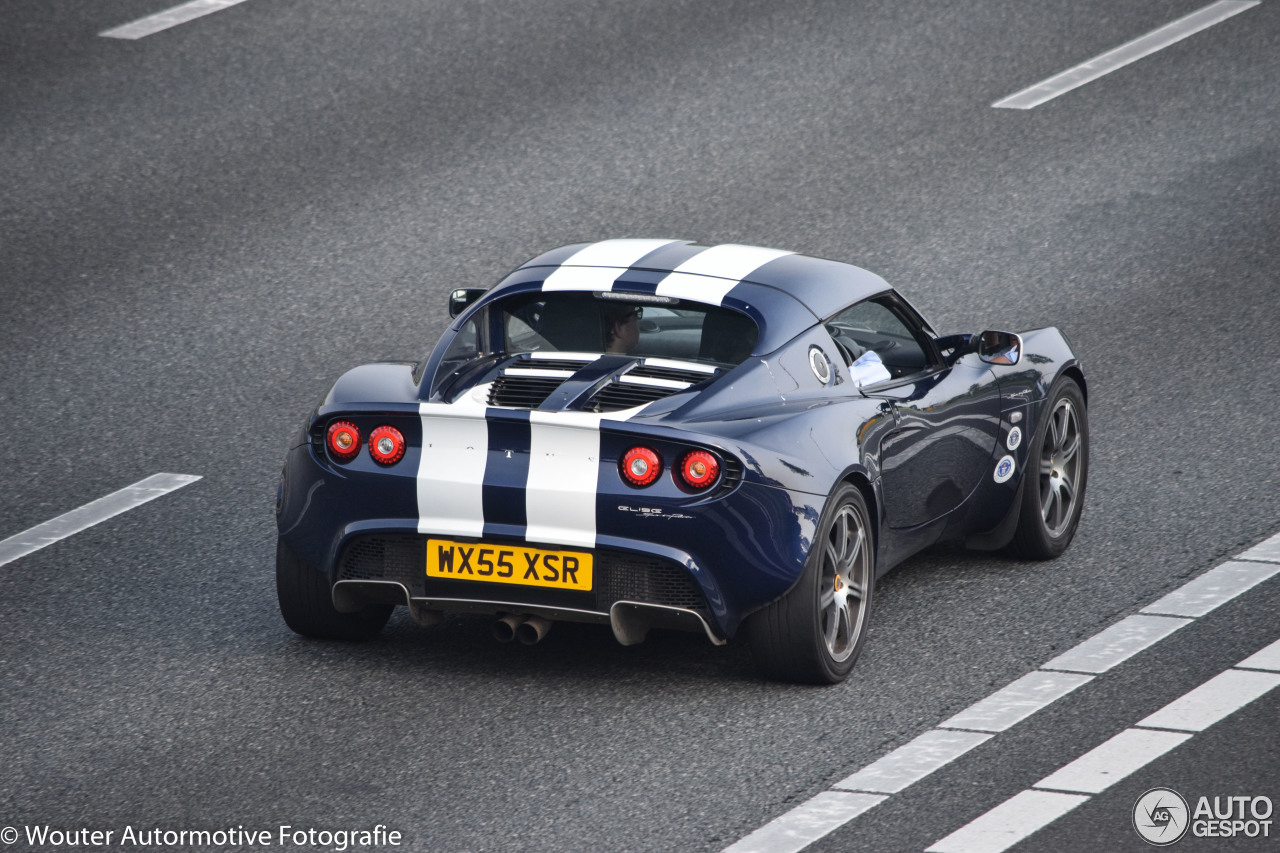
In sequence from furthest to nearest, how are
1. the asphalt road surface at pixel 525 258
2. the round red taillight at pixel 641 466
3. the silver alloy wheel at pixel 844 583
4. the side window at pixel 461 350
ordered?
the side window at pixel 461 350 < the silver alloy wheel at pixel 844 583 < the round red taillight at pixel 641 466 < the asphalt road surface at pixel 525 258

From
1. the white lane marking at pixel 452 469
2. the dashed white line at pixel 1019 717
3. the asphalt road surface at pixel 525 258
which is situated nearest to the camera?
the dashed white line at pixel 1019 717

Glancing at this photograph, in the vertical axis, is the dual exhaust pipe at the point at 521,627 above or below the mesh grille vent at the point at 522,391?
below

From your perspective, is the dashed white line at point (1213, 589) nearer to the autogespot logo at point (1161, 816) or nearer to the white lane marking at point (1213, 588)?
the white lane marking at point (1213, 588)

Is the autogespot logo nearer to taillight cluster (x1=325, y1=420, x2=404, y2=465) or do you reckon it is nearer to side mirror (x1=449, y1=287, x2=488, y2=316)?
taillight cluster (x1=325, y1=420, x2=404, y2=465)

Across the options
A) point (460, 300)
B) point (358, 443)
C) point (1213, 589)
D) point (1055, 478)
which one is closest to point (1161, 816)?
point (1213, 589)

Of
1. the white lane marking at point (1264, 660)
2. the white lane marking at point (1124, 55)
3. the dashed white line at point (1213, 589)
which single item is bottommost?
the white lane marking at point (1264, 660)

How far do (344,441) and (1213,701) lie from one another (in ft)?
9.71

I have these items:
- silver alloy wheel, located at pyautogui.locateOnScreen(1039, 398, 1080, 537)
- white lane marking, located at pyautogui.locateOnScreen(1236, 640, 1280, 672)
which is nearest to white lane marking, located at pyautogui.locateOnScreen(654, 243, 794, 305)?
silver alloy wheel, located at pyautogui.locateOnScreen(1039, 398, 1080, 537)

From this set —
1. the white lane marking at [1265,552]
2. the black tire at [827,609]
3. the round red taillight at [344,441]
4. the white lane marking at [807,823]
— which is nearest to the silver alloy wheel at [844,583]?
the black tire at [827,609]

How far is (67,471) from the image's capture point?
8609 millimetres

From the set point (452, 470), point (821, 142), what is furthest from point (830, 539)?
point (821, 142)

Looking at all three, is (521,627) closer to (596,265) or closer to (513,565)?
(513,565)

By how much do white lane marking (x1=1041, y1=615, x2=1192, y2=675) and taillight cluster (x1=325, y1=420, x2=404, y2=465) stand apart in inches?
92.6

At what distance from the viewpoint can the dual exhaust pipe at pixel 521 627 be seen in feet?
19.8
